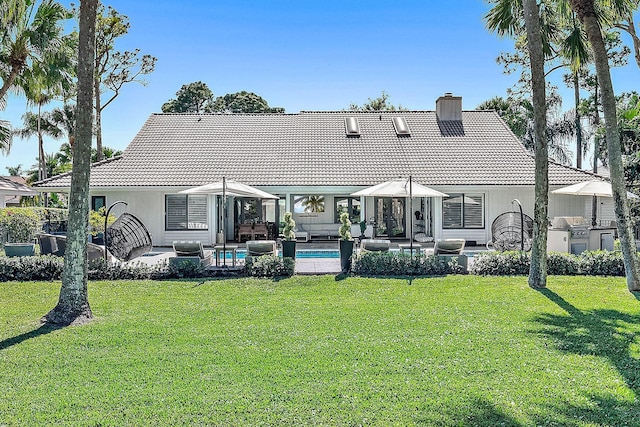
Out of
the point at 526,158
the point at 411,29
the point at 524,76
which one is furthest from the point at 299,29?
the point at 524,76

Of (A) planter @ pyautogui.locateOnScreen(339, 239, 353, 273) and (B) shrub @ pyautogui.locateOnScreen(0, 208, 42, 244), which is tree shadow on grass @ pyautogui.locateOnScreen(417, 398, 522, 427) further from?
(B) shrub @ pyautogui.locateOnScreen(0, 208, 42, 244)

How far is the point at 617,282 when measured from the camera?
11.5 m

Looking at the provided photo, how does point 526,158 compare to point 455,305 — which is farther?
point 526,158

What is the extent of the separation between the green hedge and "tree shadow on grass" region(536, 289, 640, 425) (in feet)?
7.95

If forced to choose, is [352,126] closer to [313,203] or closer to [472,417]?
[313,203]

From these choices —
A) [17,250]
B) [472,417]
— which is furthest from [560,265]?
[17,250]

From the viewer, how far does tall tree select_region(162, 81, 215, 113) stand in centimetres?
5069

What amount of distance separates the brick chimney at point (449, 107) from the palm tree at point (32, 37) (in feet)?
58.7

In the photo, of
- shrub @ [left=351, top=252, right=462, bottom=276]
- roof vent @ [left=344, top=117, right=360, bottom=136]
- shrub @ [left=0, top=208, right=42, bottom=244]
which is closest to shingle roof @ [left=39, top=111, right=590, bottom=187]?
roof vent @ [left=344, top=117, right=360, bottom=136]

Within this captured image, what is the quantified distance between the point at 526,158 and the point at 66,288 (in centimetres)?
1962

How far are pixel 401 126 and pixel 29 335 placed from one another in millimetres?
20399

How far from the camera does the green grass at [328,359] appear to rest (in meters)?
4.61

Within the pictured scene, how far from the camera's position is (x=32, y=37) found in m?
15.6

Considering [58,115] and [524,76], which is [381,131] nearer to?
[524,76]
